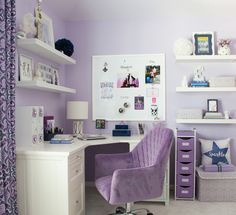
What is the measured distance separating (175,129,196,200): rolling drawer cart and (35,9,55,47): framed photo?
1736mm

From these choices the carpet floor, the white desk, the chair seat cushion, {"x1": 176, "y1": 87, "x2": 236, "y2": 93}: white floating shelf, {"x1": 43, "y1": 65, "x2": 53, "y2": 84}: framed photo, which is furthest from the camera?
{"x1": 176, "y1": 87, "x2": 236, "y2": 93}: white floating shelf

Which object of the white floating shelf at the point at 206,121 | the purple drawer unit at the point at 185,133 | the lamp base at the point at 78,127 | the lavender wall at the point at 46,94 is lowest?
the purple drawer unit at the point at 185,133

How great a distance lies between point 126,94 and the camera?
3.62 m

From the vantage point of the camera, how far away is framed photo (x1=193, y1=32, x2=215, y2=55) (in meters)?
3.44

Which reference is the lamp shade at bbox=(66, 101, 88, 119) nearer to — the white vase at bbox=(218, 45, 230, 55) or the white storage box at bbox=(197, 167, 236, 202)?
the white storage box at bbox=(197, 167, 236, 202)

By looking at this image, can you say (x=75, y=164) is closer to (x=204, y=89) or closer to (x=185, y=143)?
(x=185, y=143)

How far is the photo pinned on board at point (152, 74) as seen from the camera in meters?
3.56

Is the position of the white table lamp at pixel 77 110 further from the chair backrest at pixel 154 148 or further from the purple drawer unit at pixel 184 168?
the purple drawer unit at pixel 184 168

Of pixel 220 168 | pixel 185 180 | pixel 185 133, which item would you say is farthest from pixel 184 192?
pixel 185 133

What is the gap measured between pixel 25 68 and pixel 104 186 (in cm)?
128

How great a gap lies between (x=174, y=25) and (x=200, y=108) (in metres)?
1.09

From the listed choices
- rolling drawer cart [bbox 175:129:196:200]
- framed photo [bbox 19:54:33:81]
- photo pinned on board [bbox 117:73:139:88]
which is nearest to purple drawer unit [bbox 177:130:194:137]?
rolling drawer cart [bbox 175:129:196:200]

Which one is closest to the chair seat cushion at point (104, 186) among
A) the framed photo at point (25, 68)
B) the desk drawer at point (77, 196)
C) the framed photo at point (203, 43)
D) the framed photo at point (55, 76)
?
the desk drawer at point (77, 196)

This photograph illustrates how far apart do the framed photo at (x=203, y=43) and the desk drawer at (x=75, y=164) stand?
1.92m
